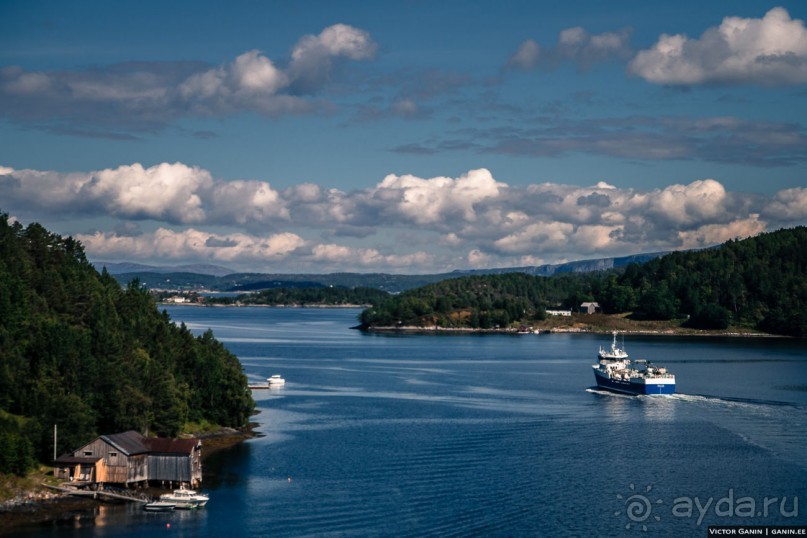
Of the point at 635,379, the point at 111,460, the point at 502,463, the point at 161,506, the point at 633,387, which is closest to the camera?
the point at 161,506

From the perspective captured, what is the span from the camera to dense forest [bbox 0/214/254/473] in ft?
223

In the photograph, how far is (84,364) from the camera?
74062mm

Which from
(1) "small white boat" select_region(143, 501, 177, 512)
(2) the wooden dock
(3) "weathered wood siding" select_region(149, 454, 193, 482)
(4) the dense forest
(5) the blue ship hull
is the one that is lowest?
(1) "small white boat" select_region(143, 501, 177, 512)

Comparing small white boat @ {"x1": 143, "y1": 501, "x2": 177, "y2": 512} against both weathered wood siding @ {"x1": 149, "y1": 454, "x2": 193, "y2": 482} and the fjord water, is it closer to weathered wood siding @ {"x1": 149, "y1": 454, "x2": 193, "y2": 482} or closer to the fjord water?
the fjord water

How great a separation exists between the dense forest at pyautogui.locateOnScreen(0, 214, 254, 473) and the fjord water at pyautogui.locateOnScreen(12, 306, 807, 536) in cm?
682

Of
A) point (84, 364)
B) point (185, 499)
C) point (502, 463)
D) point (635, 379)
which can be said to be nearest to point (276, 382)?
point (635, 379)

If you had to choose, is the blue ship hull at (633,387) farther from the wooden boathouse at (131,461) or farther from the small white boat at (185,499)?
the small white boat at (185,499)

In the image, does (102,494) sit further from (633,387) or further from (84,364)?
(633,387)

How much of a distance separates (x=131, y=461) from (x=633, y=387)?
74.7m

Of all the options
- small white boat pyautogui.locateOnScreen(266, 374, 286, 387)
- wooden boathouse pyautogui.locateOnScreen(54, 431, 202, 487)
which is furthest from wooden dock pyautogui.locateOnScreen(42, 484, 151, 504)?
small white boat pyautogui.locateOnScreen(266, 374, 286, 387)

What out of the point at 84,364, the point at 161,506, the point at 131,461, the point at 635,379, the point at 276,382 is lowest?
the point at 161,506

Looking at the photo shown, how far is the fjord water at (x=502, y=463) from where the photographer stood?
2345 inches

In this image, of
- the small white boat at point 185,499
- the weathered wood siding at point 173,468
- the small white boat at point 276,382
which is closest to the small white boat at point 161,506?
the small white boat at point 185,499

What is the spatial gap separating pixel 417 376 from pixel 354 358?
35.9 meters
